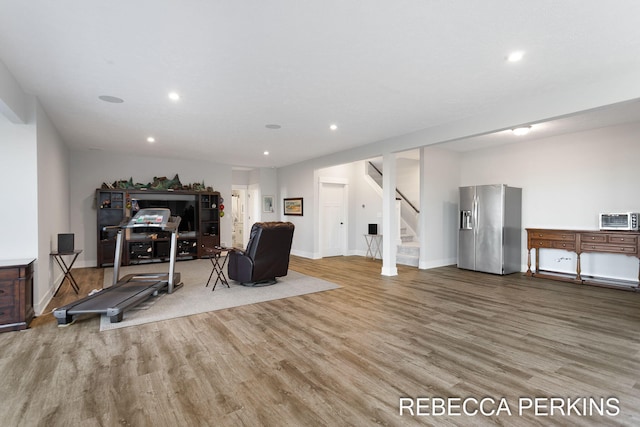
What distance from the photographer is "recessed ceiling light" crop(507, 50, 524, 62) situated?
2.88 m

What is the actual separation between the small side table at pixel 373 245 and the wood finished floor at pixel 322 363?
4.17 m

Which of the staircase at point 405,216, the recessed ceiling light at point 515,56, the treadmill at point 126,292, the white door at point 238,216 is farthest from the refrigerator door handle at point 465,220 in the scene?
the white door at point 238,216

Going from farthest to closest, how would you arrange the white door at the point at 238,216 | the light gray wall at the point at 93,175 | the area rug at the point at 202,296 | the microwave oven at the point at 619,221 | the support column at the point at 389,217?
the white door at the point at 238,216 < the light gray wall at the point at 93,175 < the support column at the point at 389,217 < the microwave oven at the point at 619,221 < the area rug at the point at 202,296

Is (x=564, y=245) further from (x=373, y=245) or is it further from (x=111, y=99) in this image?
(x=111, y=99)


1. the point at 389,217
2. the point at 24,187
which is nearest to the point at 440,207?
the point at 389,217

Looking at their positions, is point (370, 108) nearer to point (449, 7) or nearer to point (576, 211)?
point (449, 7)

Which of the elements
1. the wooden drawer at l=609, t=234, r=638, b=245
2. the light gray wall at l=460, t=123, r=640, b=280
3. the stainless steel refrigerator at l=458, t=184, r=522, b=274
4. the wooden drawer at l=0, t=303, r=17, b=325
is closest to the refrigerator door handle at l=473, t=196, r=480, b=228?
the stainless steel refrigerator at l=458, t=184, r=522, b=274

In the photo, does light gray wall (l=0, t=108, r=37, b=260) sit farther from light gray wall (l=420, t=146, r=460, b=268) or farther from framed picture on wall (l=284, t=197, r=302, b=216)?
light gray wall (l=420, t=146, r=460, b=268)

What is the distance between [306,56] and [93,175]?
23.3 feet

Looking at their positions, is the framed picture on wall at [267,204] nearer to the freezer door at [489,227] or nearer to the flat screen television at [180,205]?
the flat screen television at [180,205]

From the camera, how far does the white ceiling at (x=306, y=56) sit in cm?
228

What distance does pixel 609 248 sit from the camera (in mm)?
5324

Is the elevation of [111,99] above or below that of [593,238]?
above

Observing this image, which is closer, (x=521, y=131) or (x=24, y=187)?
(x=24, y=187)
